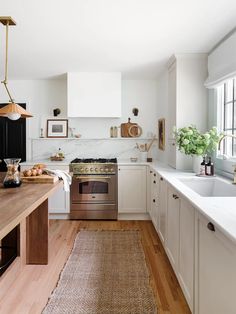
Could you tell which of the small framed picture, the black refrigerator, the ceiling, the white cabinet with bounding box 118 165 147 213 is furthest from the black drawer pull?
the black refrigerator

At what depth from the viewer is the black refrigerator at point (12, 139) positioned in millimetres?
5051

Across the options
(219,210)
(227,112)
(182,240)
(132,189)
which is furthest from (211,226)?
(132,189)

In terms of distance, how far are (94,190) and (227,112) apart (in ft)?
7.51

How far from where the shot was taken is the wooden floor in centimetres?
219

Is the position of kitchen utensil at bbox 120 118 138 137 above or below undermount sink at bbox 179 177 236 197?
above

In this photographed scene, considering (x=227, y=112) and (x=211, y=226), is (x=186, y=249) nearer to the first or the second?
(x=211, y=226)

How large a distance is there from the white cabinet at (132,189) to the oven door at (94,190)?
0.12 meters

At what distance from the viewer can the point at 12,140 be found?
200 inches

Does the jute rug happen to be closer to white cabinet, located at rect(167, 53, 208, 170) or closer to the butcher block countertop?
the butcher block countertop

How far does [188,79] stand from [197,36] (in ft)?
2.38

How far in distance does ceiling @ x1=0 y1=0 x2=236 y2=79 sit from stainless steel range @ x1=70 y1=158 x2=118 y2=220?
61.9 inches

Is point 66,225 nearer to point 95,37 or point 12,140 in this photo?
point 12,140

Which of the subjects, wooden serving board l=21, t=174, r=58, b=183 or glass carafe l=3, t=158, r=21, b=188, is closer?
glass carafe l=3, t=158, r=21, b=188

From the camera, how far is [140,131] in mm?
5113
